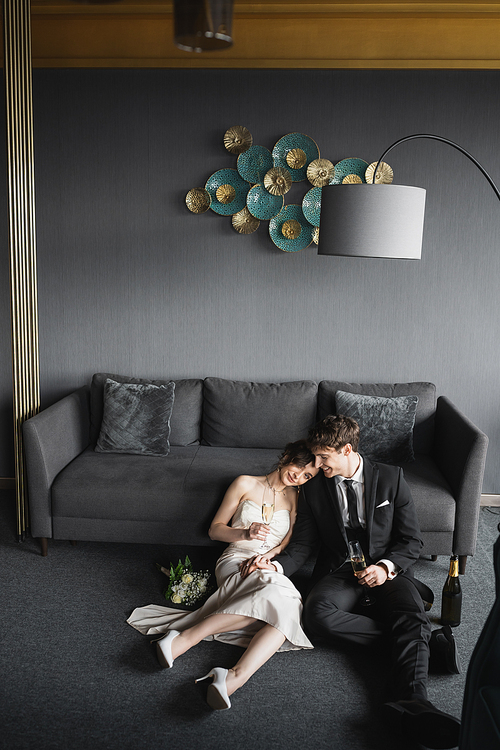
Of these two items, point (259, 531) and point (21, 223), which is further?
point (21, 223)

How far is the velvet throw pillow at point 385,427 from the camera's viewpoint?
3.68 m

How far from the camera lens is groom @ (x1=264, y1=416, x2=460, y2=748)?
2631 millimetres

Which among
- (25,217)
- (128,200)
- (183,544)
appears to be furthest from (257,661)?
(128,200)

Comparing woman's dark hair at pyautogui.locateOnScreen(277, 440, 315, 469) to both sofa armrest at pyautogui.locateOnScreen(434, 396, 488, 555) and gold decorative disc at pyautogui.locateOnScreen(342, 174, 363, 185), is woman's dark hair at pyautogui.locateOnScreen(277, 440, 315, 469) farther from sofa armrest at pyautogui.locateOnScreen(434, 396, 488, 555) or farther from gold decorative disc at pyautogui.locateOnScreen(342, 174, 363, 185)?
gold decorative disc at pyautogui.locateOnScreen(342, 174, 363, 185)

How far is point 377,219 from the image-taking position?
269cm

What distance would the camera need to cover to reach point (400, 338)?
4195 millimetres

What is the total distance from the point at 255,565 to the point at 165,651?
0.51m

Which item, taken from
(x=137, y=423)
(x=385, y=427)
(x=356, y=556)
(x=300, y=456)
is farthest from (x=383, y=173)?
(x=356, y=556)

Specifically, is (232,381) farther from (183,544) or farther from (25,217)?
(25,217)

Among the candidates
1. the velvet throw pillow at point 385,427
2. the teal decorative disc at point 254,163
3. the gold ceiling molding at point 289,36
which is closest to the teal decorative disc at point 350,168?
the teal decorative disc at point 254,163

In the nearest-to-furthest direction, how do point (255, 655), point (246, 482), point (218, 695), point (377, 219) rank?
1. point (218, 695)
2. point (255, 655)
3. point (377, 219)
4. point (246, 482)

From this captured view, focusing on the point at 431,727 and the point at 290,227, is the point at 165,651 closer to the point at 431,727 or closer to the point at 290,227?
the point at 431,727

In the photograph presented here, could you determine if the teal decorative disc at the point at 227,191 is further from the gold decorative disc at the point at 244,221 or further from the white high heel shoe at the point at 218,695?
the white high heel shoe at the point at 218,695

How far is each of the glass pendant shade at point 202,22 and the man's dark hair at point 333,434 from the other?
6.10 ft
